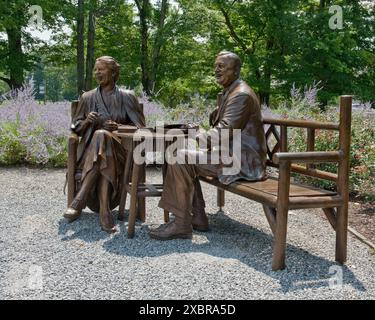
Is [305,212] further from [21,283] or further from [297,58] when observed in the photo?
[297,58]

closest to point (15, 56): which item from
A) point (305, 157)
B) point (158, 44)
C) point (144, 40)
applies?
point (144, 40)

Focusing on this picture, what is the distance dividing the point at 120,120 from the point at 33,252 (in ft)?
5.50

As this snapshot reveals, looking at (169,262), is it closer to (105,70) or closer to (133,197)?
(133,197)

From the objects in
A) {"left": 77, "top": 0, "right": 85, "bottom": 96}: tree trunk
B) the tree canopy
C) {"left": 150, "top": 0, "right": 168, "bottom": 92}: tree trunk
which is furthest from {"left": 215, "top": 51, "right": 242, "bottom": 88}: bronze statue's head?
{"left": 150, "top": 0, "right": 168, "bottom": 92}: tree trunk

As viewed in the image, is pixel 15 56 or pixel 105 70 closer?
pixel 105 70

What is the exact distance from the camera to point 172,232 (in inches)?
181

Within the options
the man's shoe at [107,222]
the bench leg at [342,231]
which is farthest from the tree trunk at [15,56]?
the bench leg at [342,231]

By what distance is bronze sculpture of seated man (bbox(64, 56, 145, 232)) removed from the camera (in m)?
4.96

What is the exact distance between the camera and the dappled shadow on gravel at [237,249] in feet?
12.4

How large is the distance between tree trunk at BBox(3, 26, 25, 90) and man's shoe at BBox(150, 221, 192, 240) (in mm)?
17137

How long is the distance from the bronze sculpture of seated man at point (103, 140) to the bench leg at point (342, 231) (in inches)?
79.3

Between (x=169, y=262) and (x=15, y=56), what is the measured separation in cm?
1823
